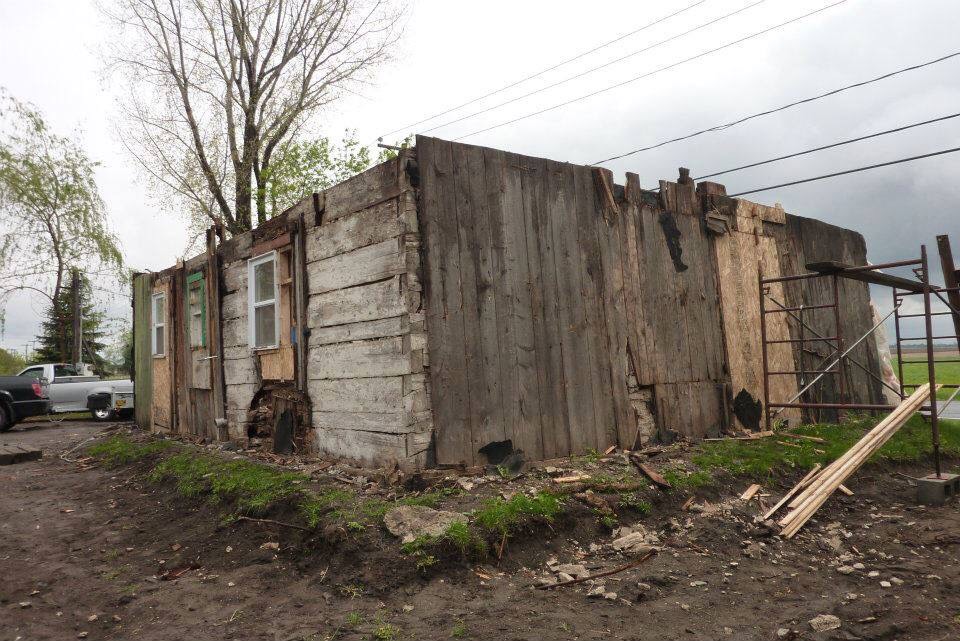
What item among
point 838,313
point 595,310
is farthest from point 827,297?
point 595,310


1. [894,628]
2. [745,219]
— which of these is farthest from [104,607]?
[745,219]

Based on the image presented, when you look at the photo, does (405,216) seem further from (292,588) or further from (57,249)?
(57,249)

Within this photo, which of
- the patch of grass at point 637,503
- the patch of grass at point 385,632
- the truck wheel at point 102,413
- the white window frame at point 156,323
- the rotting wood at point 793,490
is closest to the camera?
the patch of grass at point 385,632

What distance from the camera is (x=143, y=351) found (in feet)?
44.9

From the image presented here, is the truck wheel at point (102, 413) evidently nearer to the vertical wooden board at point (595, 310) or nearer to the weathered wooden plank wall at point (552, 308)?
the weathered wooden plank wall at point (552, 308)

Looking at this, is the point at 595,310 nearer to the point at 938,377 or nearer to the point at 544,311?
the point at 544,311

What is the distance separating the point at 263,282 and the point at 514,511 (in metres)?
5.54

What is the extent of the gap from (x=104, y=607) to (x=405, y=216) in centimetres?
400

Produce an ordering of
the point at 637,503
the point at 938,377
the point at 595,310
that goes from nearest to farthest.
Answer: the point at 637,503 < the point at 595,310 < the point at 938,377

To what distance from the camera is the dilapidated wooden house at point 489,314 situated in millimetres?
6316

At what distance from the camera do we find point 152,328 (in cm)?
1292

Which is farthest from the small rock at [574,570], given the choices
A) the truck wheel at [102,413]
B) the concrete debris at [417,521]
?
the truck wheel at [102,413]

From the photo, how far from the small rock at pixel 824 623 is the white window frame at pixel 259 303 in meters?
6.70

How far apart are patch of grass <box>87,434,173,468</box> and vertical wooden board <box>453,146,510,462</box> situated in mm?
6299
